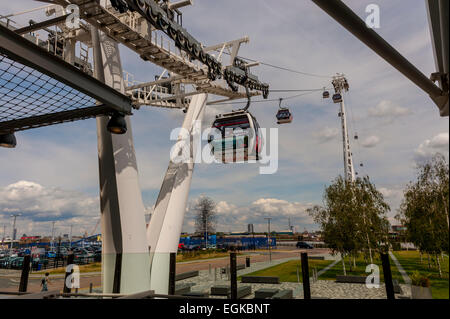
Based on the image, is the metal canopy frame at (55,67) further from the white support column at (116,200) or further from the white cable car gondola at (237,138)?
the white cable car gondola at (237,138)

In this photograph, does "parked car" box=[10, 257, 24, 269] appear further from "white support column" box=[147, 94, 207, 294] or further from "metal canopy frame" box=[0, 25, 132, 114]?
"metal canopy frame" box=[0, 25, 132, 114]

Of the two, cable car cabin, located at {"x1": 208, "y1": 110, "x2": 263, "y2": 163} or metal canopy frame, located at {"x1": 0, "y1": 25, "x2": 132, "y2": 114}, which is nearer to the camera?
metal canopy frame, located at {"x1": 0, "y1": 25, "x2": 132, "y2": 114}

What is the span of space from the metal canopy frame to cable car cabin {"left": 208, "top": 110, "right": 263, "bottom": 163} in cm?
875

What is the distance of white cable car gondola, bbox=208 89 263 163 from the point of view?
48.3 feet

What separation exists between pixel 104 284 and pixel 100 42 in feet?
30.1

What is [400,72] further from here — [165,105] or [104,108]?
[165,105]

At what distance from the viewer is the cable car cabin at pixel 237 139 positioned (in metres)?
14.7

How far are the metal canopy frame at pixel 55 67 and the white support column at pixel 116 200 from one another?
558 cm

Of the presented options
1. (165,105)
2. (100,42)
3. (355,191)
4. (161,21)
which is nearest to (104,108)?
(161,21)

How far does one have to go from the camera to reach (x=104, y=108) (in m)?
6.49

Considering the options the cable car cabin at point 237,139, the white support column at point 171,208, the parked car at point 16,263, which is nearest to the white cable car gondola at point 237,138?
the cable car cabin at point 237,139

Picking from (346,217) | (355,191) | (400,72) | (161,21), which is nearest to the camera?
(400,72)

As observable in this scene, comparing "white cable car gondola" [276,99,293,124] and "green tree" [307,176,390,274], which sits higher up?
"white cable car gondola" [276,99,293,124]

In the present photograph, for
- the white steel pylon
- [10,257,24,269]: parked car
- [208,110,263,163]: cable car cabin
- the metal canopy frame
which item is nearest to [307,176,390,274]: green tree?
the white steel pylon
